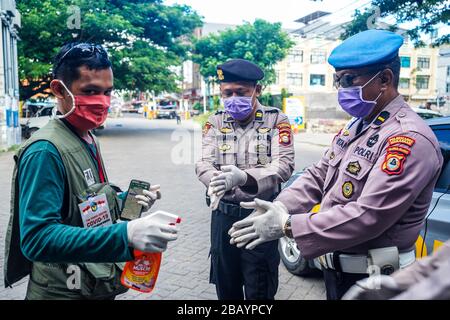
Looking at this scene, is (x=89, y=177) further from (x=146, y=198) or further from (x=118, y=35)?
(x=118, y=35)

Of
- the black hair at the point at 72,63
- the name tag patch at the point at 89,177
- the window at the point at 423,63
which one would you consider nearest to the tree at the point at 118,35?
the black hair at the point at 72,63

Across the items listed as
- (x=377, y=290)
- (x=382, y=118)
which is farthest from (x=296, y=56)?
(x=377, y=290)

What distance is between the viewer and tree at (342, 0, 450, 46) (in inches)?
357

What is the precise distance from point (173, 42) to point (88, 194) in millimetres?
21378

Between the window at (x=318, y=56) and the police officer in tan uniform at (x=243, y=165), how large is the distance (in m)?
47.2

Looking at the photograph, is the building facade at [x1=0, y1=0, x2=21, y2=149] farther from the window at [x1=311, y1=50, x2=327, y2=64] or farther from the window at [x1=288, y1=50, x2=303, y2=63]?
the window at [x1=311, y1=50, x2=327, y2=64]

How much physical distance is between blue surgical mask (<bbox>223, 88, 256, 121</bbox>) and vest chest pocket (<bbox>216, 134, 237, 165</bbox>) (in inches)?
6.2

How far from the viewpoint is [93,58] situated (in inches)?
67.2

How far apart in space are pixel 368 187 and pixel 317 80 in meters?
49.1

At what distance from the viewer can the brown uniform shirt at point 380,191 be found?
1528 mm

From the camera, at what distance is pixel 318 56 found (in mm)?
47812

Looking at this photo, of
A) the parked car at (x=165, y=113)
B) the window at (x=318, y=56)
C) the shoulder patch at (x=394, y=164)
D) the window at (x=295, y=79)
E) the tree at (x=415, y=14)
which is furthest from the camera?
the window at (x=318, y=56)

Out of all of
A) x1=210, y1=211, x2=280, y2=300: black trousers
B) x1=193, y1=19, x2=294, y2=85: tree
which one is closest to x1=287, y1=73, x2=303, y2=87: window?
x1=193, y1=19, x2=294, y2=85: tree

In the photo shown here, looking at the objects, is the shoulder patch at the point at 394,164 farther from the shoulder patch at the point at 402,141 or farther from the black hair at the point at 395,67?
the black hair at the point at 395,67
